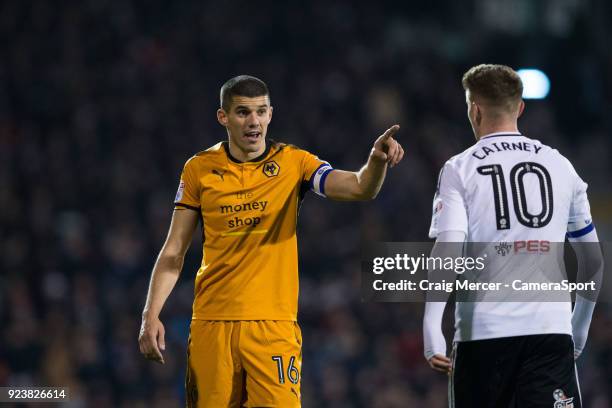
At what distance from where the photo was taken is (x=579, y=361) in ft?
38.3

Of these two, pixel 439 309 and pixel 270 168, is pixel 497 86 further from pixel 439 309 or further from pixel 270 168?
pixel 270 168

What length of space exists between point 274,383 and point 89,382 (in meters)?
6.25

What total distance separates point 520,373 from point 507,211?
696mm

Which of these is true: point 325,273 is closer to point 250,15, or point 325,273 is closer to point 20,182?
point 20,182

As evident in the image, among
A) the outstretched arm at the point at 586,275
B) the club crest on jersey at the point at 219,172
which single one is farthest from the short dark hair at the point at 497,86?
the club crest on jersey at the point at 219,172

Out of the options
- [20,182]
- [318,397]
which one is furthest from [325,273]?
[20,182]

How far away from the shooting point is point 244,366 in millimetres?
5230

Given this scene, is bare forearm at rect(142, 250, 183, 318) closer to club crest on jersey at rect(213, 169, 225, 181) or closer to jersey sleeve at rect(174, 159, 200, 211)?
jersey sleeve at rect(174, 159, 200, 211)

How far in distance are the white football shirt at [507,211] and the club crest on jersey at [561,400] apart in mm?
260

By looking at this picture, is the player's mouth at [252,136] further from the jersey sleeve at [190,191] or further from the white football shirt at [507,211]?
the white football shirt at [507,211]

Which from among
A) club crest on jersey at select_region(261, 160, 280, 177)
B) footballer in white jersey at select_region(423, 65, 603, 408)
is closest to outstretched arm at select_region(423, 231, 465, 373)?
footballer in white jersey at select_region(423, 65, 603, 408)

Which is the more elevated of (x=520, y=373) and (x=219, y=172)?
(x=219, y=172)

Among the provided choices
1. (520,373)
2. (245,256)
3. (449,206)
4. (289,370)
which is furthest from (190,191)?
(520,373)

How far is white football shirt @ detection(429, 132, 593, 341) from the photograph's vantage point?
4.56m
